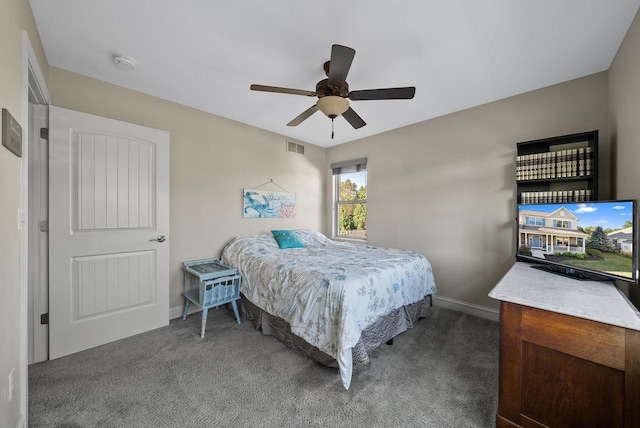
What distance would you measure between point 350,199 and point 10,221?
395 centimetres

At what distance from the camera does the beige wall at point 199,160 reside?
247 centimetres

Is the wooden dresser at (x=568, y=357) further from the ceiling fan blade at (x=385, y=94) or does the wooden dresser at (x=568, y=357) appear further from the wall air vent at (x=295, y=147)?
the wall air vent at (x=295, y=147)

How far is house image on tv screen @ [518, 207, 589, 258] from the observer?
176cm

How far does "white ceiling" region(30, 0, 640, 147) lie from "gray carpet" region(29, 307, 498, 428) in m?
2.56

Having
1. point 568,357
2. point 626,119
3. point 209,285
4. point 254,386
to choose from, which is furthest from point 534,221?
point 209,285

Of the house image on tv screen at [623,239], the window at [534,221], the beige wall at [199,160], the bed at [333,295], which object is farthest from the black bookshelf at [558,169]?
the beige wall at [199,160]

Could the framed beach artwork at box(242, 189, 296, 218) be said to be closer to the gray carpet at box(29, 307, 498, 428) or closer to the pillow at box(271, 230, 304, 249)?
the pillow at box(271, 230, 304, 249)

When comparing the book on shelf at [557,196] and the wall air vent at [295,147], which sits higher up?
the wall air vent at [295,147]

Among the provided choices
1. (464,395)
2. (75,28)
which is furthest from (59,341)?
(464,395)

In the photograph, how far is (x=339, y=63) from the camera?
1.70 metres

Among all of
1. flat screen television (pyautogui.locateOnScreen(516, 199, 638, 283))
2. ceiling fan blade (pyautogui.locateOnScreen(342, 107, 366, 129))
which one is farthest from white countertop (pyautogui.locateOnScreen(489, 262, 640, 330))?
ceiling fan blade (pyautogui.locateOnScreen(342, 107, 366, 129))

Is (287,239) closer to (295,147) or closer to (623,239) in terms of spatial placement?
(295,147)

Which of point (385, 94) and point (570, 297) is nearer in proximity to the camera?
point (570, 297)

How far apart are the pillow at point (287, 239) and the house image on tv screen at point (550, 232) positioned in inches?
96.1
